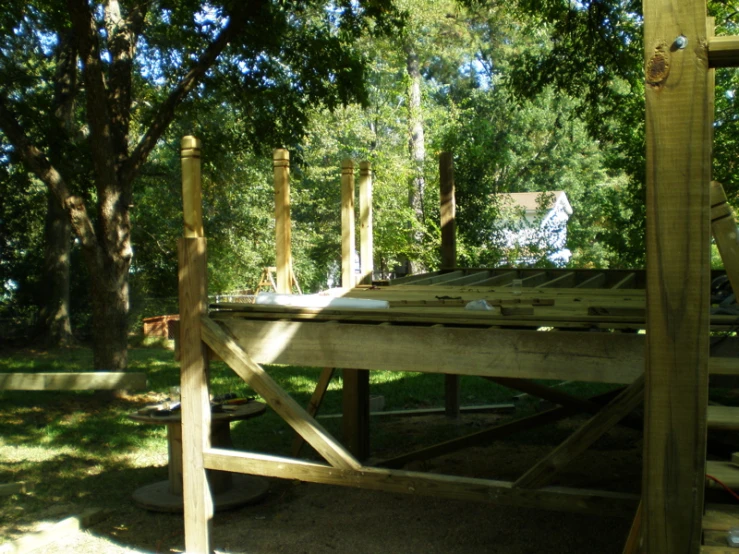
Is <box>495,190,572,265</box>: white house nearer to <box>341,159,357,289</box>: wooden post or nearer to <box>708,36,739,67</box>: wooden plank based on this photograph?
<box>341,159,357,289</box>: wooden post

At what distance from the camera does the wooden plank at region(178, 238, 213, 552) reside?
186 inches

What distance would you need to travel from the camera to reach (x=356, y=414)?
712 centimetres

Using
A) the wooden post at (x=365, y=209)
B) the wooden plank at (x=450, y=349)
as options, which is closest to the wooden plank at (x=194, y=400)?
the wooden plank at (x=450, y=349)

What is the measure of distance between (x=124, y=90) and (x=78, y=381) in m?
6.64

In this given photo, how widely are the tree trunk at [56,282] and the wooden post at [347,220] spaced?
1301 cm

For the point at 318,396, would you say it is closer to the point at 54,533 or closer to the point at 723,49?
the point at 54,533

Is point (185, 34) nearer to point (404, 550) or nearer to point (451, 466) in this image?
point (451, 466)

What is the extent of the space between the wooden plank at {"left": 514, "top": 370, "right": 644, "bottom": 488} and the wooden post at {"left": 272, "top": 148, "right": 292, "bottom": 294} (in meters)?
2.78

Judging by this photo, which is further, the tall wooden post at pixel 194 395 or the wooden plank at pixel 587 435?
the tall wooden post at pixel 194 395

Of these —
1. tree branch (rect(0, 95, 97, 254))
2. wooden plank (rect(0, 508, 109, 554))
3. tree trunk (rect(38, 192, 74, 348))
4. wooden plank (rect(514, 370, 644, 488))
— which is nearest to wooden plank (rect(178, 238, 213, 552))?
wooden plank (rect(0, 508, 109, 554))

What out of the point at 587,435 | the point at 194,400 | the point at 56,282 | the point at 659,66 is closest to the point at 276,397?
the point at 194,400

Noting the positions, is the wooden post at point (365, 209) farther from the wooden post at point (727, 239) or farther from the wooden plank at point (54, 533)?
the wooden post at point (727, 239)

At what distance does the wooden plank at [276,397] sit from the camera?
14.0ft

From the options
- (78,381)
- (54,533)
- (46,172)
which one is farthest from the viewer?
(46,172)
